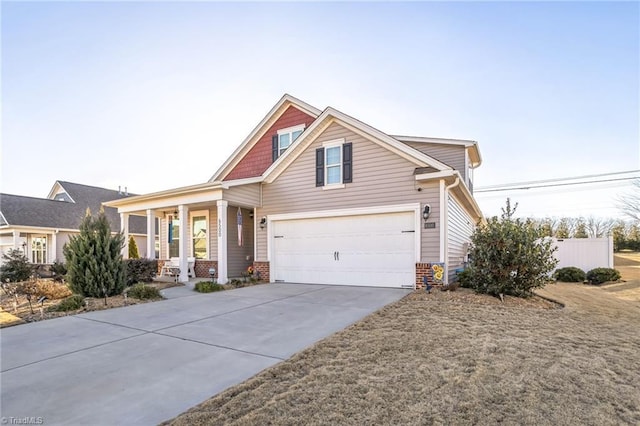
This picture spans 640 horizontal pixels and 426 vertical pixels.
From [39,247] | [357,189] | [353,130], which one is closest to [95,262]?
[357,189]

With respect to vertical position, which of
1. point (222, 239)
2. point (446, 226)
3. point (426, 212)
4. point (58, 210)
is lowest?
point (222, 239)

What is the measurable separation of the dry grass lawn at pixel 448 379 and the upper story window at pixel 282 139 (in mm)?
10580

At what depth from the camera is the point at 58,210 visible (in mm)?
21406

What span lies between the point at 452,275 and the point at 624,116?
1167cm

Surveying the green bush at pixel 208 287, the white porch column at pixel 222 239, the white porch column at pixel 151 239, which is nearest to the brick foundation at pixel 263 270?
the white porch column at pixel 222 239

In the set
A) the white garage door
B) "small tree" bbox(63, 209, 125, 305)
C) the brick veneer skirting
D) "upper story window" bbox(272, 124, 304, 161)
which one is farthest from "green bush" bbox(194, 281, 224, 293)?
"upper story window" bbox(272, 124, 304, 161)

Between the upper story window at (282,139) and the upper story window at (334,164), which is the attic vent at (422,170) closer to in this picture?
the upper story window at (334,164)

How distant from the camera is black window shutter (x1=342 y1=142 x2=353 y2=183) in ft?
35.9

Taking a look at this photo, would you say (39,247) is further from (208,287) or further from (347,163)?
(347,163)

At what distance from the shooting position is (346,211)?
10867 millimetres

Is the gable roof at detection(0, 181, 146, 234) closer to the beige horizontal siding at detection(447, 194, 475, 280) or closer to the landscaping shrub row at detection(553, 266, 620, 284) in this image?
the beige horizontal siding at detection(447, 194, 475, 280)

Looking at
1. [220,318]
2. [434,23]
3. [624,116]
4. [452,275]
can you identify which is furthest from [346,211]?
[624,116]

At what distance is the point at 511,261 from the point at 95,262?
10.5m

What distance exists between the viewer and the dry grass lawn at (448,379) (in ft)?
9.27
